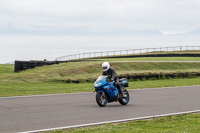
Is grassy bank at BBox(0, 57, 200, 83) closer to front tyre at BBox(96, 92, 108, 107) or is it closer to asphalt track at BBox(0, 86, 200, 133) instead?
asphalt track at BBox(0, 86, 200, 133)

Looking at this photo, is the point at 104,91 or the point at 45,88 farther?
the point at 45,88

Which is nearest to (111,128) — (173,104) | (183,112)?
(183,112)

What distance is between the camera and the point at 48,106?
12.4 m

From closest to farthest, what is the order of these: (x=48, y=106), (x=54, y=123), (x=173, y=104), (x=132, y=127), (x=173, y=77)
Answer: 1. (x=132, y=127)
2. (x=54, y=123)
3. (x=48, y=106)
4. (x=173, y=104)
5. (x=173, y=77)

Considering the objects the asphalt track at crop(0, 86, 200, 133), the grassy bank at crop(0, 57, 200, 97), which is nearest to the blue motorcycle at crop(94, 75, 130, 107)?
the asphalt track at crop(0, 86, 200, 133)

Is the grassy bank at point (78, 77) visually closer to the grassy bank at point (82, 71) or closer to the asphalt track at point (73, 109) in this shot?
the grassy bank at point (82, 71)

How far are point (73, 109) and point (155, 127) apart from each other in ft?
12.4

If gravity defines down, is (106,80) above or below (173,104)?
above

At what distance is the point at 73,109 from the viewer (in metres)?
11.9

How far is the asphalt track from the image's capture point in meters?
9.41

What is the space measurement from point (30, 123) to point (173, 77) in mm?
19586

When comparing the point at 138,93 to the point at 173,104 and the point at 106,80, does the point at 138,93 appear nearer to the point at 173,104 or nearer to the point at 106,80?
the point at 173,104

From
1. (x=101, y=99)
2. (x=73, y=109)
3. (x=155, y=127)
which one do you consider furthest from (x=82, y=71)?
(x=155, y=127)

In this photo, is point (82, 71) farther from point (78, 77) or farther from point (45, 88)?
point (45, 88)
